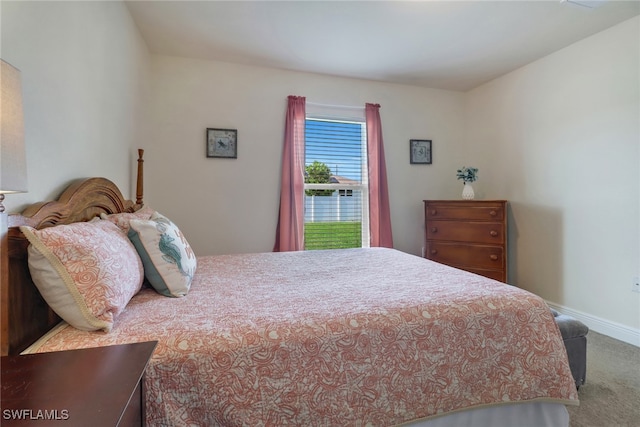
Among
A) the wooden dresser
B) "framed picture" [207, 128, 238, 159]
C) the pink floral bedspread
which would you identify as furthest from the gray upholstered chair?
"framed picture" [207, 128, 238, 159]

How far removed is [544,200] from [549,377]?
2324 mm

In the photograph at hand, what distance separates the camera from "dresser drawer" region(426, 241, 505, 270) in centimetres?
289

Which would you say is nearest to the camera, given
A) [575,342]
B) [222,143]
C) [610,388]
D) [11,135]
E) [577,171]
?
[11,135]

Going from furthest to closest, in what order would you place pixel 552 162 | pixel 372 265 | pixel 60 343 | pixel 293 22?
pixel 552 162 → pixel 293 22 → pixel 372 265 → pixel 60 343

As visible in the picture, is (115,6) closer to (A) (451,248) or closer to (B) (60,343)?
(B) (60,343)

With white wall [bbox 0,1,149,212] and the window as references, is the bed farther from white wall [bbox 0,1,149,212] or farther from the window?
the window

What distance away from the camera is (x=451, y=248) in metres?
3.16

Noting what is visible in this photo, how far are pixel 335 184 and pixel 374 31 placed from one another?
1.53 m

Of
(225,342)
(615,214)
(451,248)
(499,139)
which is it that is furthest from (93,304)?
(499,139)

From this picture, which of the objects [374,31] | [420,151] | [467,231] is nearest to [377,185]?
[420,151]

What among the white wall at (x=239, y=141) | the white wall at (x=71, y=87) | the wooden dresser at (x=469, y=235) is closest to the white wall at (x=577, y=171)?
the wooden dresser at (x=469, y=235)

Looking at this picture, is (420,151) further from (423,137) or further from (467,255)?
(467,255)

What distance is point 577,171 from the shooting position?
265cm
